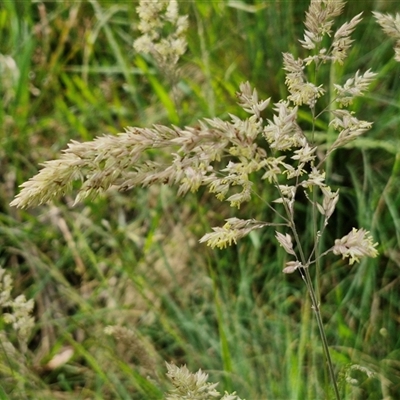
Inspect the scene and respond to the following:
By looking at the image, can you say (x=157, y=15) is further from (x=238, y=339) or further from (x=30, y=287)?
(x=30, y=287)

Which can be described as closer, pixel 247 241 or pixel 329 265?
pixel 329 265

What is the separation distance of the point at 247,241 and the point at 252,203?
0.14 meters

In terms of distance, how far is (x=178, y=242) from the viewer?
2.32 metres

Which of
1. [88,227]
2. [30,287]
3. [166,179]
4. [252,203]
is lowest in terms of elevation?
[30,287]

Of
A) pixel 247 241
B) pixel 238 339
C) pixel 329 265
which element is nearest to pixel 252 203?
Answer: pixel 247 241

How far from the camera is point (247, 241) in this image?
2.16 meters

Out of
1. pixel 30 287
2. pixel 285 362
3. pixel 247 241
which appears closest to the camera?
pixel 285 362

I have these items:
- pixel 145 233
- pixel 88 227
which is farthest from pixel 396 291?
pixel 88 227

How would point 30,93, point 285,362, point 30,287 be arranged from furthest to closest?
point 30,93, point 30,287, point 285,362

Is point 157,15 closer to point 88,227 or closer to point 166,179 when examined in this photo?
point 166,179

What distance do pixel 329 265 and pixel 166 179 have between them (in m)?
1.37

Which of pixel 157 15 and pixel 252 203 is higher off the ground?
pixel 157 15

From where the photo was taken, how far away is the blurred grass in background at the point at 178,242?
66.8 inches

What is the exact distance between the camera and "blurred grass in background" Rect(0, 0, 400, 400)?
170 cm
